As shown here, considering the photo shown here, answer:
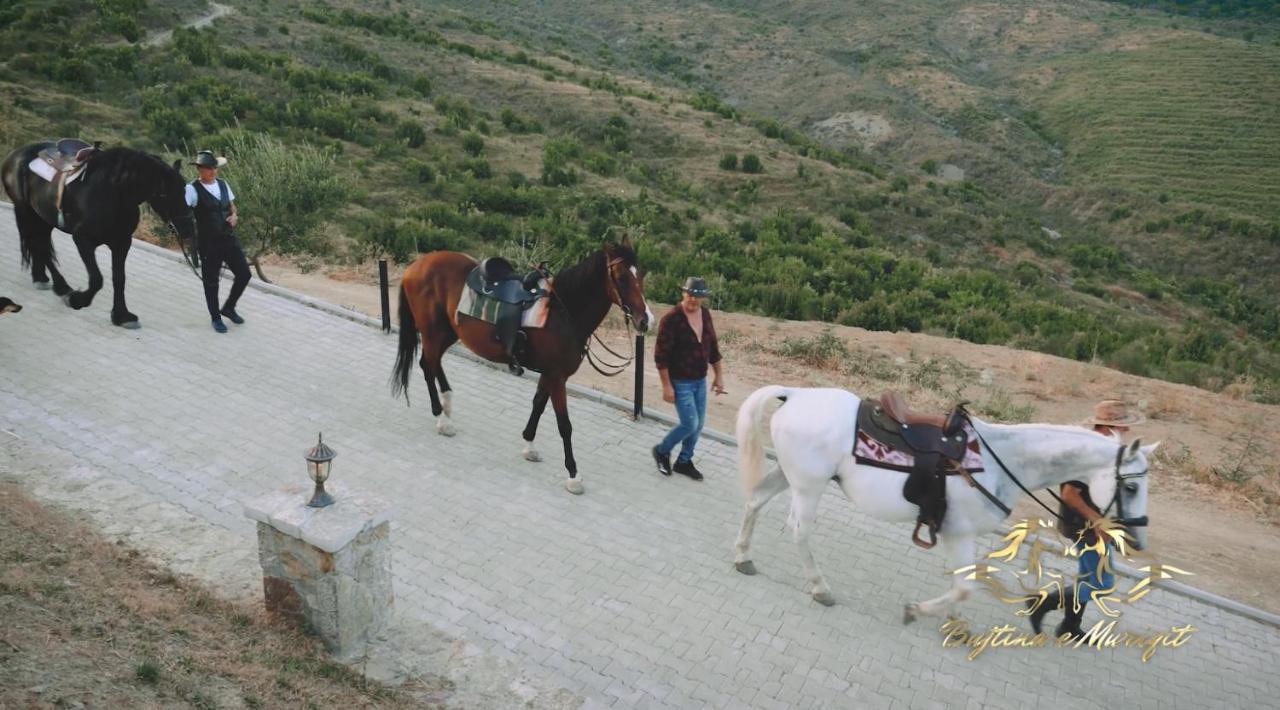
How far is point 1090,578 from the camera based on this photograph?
6.37 meters

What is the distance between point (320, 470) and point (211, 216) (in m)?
6.28

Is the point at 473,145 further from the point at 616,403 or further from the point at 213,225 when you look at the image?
the point at 616,403

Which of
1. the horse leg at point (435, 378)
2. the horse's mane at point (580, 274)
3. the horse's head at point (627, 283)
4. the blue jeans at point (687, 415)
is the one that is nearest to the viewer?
the horse's head at point (627, 283)

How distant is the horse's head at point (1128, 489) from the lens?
5750mm

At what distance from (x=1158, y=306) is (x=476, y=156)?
69.7ft

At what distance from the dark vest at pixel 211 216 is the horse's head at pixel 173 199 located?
0.33 feet

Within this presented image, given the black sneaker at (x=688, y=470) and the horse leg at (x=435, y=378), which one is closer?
the black sneaker at (x=688, y=470)

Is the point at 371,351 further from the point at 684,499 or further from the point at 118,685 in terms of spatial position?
the point at 118,685

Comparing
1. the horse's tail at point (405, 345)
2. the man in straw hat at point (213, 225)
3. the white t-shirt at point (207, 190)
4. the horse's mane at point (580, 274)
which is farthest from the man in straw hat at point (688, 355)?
the white t-shirt at point (207, 190)

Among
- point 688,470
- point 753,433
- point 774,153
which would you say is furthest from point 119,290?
point 774,153

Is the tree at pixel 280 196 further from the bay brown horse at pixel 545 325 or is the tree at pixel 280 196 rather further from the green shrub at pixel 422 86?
the green shrub at pixel 422 86

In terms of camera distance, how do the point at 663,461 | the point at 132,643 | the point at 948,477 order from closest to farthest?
the point at 132,643, the point at 948,477, the point at 663,461

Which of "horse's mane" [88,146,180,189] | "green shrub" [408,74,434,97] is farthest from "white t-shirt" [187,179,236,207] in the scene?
"green shrub" [408,74,434,97]

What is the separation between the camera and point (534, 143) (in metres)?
30.4
